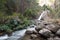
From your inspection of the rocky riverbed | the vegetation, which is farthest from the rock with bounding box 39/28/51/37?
the vegetation

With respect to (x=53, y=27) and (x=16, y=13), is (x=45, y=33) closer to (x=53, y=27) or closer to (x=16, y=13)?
→ (x=53, y=27)

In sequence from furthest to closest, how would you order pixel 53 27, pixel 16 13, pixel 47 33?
pixel 16 13 < pixel 53 27 < pixel 47 33

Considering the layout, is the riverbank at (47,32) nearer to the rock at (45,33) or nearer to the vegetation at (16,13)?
the rock at (45,33)

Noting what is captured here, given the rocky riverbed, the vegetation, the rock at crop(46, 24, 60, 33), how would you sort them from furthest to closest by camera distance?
the vegetation → the rock at crop(46, 24, 60, 33) → the rocky riverbed

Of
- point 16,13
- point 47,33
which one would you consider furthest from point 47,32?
point 16,13

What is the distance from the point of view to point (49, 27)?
7.15 metres

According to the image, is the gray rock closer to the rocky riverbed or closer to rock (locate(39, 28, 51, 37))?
the rocky riverbed

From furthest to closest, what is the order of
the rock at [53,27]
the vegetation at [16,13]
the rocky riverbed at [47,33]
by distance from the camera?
the vegetation at [16,13] < the rock at [53,27] < the rocky riverbed at [47,33]

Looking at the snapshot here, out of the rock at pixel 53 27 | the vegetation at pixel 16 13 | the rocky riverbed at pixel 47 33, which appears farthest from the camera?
the vegetation at pixel 16 13

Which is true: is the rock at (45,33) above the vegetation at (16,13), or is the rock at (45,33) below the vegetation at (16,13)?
below

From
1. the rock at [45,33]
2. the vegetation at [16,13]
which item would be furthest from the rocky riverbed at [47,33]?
the vegetation at [16,13]

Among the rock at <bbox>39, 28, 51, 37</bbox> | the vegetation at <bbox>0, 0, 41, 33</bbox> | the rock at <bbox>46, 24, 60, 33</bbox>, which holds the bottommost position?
the rock at <bbox>39, 28, 51, 37</bbox>

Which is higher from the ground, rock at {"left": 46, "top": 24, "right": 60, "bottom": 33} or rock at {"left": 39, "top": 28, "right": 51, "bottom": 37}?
rock at {"left": 46, "top": 24, "right": 60, "bottom": 33}

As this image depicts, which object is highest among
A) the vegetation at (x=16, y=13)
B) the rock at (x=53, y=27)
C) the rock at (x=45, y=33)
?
the vegetation at (x=16, y=13)
